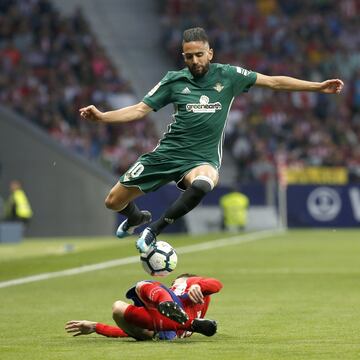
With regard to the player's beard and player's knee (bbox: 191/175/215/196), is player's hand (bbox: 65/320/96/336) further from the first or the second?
the player's beard

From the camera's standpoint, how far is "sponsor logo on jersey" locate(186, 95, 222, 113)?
11273mm

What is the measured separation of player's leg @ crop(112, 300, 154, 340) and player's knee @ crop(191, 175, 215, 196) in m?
1.83

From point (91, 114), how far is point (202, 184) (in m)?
1.21

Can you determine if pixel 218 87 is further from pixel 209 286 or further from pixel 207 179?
pixel 209 286

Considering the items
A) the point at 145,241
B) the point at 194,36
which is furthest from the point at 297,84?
the point at 145,241

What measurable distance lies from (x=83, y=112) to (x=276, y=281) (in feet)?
21.8

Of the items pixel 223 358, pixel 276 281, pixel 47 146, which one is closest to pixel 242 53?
pixel 47 146

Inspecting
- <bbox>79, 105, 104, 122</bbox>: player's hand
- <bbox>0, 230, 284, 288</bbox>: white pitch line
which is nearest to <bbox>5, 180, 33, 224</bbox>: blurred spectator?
<bbox>0, 230, 284, 288</bbox>: white pitch line

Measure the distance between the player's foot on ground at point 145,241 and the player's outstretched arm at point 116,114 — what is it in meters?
1.13

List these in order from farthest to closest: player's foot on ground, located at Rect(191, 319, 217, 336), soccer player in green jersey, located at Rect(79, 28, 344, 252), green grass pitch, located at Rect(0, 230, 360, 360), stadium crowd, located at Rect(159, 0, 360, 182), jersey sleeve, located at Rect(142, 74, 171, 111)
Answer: stadium crowd, located at Rect(159, 0, 360, 182), jersey sleeve, located at Rect(142, 74, 171, 111), soccer player in green jersey, located at Rect(79, 28, 344, 252), player's foot on ground, located at Rect(191, 319, 217, 336), green grass pitch, located at Rect(0, 230, 360, 360)

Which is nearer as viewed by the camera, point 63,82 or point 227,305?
point 227,305

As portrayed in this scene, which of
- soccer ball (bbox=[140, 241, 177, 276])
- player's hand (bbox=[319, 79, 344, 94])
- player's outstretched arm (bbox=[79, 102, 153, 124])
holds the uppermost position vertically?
player's hand (bbox=[319, 79, 344, 94])

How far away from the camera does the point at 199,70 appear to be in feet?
36.5

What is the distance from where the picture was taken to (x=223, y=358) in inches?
326
